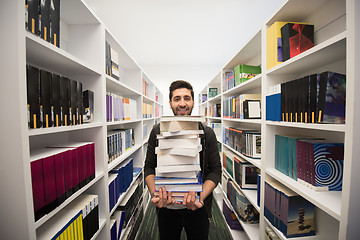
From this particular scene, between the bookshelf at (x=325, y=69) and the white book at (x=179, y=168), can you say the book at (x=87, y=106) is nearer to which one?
the white book at (x=179, y=168)

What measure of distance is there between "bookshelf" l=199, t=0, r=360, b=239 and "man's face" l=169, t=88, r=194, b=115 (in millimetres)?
620

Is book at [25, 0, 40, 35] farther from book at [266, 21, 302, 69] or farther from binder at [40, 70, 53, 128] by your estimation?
book at [266, 21, 302, 69]

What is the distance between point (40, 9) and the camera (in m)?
0.63

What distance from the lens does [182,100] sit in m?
1.20

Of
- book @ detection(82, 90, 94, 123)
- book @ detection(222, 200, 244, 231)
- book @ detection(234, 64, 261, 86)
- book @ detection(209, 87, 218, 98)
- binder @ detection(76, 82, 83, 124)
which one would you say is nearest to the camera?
binder @ detection(76, 82, 83, 124)

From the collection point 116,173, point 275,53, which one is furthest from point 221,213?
point 275,53

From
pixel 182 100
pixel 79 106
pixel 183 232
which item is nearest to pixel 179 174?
pixel 182 100

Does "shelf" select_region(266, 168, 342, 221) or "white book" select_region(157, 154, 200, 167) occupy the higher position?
"white book" select_region(157, 154, 200, 167)

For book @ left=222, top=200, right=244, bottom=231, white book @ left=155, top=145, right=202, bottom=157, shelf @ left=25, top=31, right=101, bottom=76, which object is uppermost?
shelf @ left=25, top=31, right=101, bottom=76

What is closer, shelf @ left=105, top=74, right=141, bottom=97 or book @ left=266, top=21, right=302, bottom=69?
book @ left=266, top=21, right=302, bottom=69

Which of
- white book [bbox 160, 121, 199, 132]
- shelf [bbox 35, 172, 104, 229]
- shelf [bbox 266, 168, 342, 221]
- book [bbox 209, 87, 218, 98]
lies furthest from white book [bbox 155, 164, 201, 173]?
book [bbox 209, 87, 218, 98]

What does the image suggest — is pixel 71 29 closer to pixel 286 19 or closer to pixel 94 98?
pixel 94 98

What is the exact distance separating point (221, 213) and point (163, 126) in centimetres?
217

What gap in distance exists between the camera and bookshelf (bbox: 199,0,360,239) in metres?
0.57
